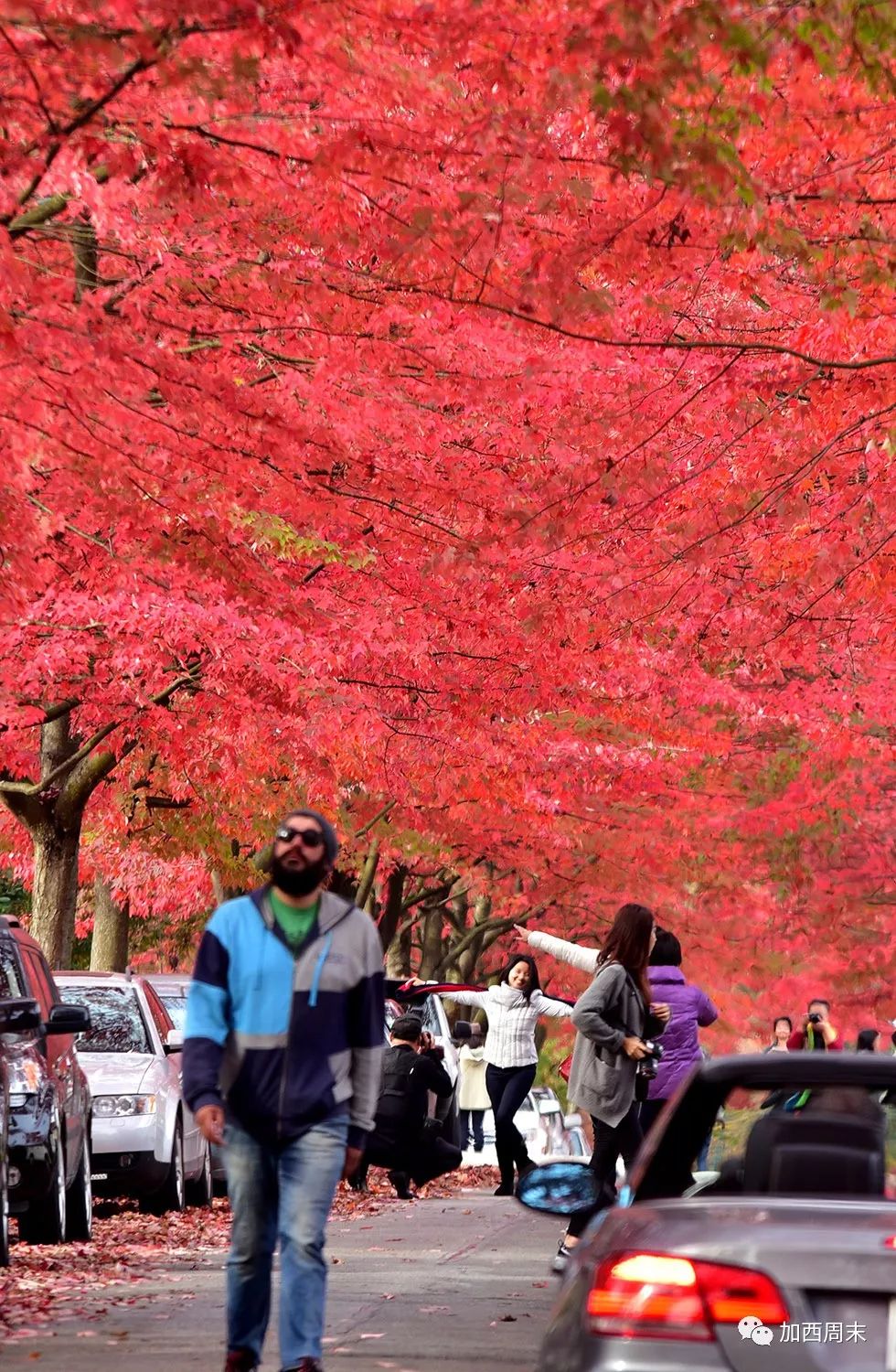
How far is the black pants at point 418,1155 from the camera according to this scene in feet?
58.7

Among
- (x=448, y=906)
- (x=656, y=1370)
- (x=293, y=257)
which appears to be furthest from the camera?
(x=448, y=906)

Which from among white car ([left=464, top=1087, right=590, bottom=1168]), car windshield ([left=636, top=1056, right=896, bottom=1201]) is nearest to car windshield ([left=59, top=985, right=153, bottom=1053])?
car windshield ([left=636, top=1056, right=896, bottom=1201])

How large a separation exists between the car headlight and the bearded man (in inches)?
340

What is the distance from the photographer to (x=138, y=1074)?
15.6 m

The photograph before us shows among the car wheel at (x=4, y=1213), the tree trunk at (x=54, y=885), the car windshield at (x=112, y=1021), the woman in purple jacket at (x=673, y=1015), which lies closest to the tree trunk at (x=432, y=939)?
the tree trunk at (x=54, y=885)

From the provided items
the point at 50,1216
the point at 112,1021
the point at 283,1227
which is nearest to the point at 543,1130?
the point at 112,1021

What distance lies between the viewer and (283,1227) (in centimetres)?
674

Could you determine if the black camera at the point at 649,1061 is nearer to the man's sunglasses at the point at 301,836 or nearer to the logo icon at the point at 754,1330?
the man's sunglasses at the point at 301,836

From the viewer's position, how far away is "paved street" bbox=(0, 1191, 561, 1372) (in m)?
8.43

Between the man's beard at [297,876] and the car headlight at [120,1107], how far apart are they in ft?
29.1

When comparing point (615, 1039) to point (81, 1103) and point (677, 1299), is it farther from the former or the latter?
point (677, 1299)

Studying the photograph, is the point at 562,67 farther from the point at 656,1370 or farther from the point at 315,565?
the point at 315,565

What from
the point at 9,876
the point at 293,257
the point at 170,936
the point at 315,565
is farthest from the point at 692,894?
the point at 293,257

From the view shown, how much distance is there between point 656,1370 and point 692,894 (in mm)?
38443
